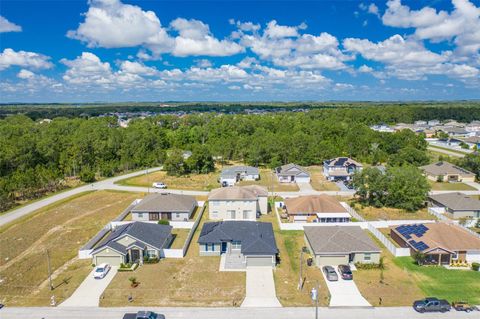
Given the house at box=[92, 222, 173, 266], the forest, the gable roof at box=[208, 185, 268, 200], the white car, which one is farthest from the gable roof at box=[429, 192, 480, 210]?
the white car

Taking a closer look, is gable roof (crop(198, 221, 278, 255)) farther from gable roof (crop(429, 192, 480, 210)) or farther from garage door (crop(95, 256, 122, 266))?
gable roof (crop(429, 192, 480, 210))

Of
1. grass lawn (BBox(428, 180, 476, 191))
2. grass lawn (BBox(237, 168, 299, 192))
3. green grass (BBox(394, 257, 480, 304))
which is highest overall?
grass lawn (BBox(428, 180, 476, 191))

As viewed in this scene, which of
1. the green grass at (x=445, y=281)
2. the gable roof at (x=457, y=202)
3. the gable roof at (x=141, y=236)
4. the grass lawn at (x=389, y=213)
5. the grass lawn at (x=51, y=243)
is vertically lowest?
the grass lawn at (x=51, y=243)

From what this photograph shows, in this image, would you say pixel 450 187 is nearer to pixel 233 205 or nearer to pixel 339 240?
pixel 339 240

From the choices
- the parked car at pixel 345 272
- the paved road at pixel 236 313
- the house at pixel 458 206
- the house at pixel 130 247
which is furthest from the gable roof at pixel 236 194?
the house at pixel 458 206

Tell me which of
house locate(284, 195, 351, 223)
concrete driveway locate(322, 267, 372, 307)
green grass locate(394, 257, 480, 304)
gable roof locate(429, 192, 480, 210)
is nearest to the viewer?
concrete driveway locate(322, 267, 372, 307)

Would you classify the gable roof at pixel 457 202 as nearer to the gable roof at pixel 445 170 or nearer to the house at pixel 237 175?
the gable roof at pixel 445 170
